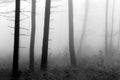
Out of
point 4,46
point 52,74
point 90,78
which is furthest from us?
point 4,46

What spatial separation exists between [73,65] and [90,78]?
352 cm

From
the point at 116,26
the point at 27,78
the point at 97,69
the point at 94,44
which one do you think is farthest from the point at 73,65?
the point at 116,26

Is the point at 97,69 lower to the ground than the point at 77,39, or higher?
lower

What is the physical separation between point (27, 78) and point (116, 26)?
27.2m

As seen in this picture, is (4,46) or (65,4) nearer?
(65,4)

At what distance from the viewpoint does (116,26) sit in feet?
112

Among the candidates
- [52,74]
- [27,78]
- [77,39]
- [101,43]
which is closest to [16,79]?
[27,78]

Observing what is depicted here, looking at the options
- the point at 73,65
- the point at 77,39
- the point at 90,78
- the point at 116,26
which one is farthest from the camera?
the point at 116,26

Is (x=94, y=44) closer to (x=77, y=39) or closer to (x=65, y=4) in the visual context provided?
(x=77, y=39)

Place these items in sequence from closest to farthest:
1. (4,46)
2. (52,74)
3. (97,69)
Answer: (52,74)
(97,69)
(4,46)

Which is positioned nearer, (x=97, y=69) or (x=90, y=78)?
(x=90, y=78)

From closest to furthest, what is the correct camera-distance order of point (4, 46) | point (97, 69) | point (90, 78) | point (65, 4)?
point (90, 78) < point (97, 69) < point (65, 4) < point (4, 46)

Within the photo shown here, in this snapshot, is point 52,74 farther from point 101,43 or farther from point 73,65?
point 101,43

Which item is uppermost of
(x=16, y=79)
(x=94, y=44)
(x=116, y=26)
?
(x=116, y=26)
